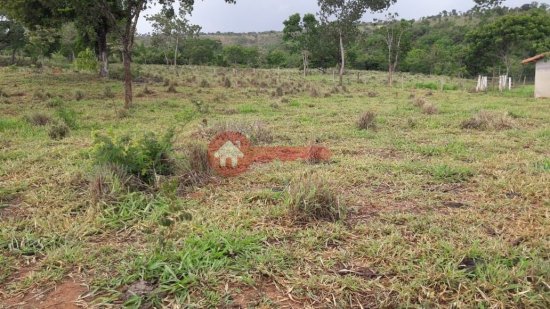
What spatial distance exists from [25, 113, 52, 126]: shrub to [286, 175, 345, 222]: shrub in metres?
6.95

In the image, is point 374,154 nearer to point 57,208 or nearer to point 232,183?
point 232,183

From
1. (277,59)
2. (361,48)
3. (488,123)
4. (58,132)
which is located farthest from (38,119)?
(361,48)

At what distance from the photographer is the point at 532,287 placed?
7.76 feet

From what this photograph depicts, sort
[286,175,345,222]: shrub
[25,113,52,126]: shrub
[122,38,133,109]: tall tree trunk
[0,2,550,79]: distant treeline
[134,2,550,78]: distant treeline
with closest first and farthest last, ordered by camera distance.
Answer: [286,175,345,222]: shrub → [25,113,52,126]: shrub → [122,38,133,109]: tall tree trunk → [0,2,550,79]: distant treeline → [134,2,550,78]: distant treeline

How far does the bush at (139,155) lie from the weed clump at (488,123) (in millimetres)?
6133

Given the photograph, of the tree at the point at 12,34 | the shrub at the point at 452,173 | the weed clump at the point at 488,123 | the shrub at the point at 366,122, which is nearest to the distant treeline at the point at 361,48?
the tree at the point at 12,34

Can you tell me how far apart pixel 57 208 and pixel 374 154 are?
4.00 metres

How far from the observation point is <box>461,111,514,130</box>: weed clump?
26.1 ft

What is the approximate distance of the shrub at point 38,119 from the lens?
8.40 metres

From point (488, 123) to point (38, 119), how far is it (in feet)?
29.0

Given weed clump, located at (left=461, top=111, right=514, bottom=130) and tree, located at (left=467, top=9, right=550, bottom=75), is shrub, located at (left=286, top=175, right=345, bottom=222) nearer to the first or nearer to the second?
weed clump, located at (left=461, top=111, right=514, bottom=130)

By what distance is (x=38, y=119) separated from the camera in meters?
8.46

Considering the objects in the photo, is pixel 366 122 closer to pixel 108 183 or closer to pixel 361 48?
pixel 108 183

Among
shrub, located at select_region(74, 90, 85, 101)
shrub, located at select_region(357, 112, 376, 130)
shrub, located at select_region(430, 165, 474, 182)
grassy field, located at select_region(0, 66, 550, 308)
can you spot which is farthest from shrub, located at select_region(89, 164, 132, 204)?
shrub, located at select_region(74, 90, 85, 101)
